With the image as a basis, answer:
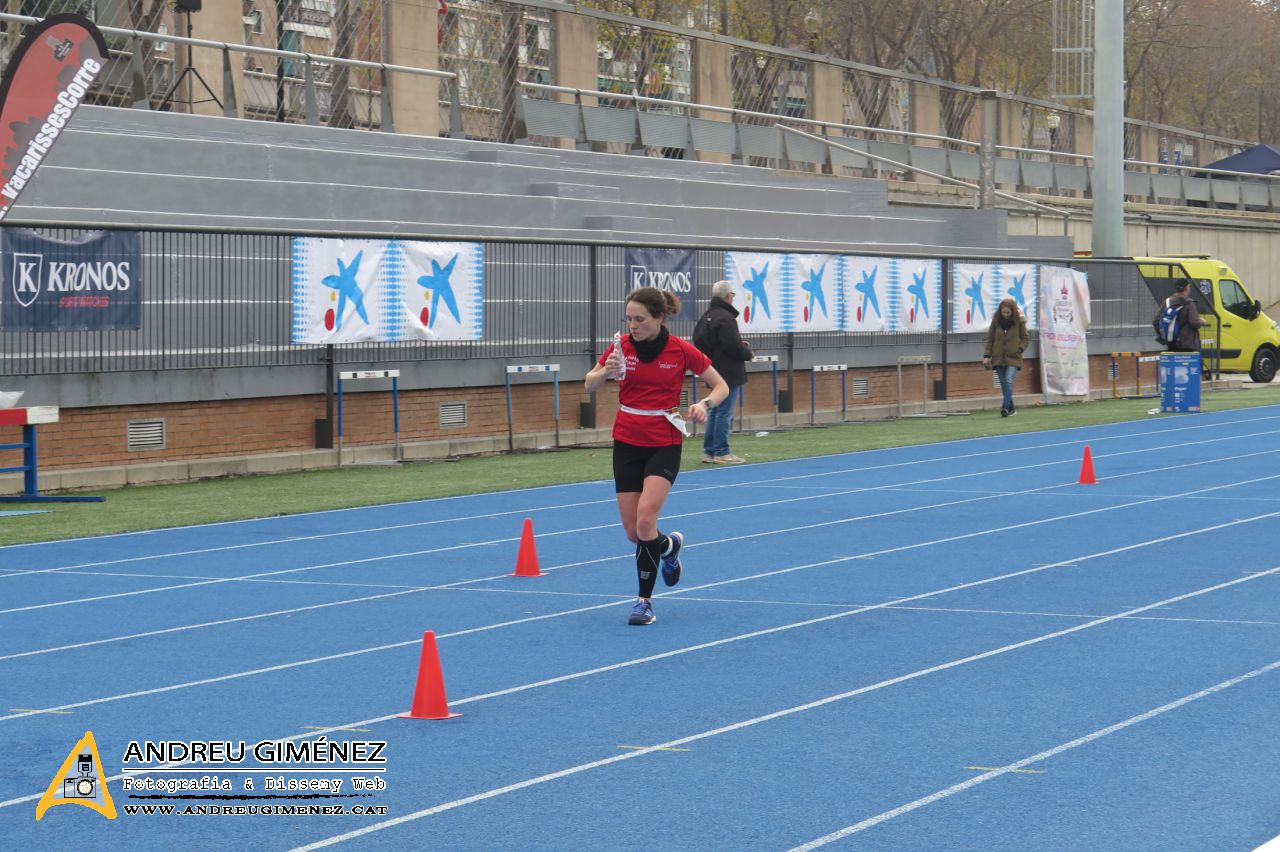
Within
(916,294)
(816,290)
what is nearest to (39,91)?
(816,290)

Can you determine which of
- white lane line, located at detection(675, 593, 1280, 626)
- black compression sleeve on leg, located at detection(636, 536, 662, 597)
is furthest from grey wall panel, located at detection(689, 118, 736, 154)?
black compression sleeve on leg, located at detection(636, 536, 662, 597)

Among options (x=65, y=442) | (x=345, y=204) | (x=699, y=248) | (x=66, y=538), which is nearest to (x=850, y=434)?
(x=699, y=248)

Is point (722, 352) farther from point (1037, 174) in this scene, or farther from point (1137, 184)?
point (1137, 184)

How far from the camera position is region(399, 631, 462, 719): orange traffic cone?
8.17 metres

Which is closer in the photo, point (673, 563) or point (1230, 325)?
point (673, 563)

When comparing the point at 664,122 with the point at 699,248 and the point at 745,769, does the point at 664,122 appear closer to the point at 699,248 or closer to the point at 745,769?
the point at 699,248

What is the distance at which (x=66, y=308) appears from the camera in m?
18.0

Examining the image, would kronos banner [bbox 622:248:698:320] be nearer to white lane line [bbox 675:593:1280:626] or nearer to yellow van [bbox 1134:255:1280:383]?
white lane line [bbox 675:593:1280:626]

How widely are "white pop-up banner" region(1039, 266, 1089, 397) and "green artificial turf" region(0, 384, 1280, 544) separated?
4.40m

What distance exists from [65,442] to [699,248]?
1028 cm

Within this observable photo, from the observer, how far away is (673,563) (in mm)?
11148

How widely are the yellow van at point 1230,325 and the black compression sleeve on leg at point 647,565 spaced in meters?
30.5

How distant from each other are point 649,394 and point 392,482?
8929mm

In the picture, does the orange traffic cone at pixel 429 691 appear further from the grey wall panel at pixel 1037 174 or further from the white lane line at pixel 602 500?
the grey wall panel at pixel 1037 174
